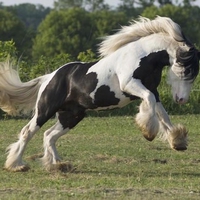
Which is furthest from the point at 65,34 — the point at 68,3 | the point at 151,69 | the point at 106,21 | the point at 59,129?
the point at 151,69

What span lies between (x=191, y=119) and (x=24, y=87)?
7.51 metres

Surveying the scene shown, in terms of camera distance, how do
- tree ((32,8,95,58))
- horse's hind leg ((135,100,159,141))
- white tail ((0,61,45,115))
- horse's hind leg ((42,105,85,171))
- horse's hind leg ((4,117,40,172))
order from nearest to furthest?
horse's hind leg ((135,100,159,141)) < horse's hind leg ((4,117,40,172)) < horse's hind leg ((42,105,85,171)) < white tail ((0,61,45,115)) < tree ((32,8,95,58))

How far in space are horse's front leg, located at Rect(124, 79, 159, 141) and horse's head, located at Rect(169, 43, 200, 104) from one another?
0.37 m

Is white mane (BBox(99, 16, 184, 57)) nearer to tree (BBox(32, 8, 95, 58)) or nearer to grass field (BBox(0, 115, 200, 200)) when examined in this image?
grass field (BBox(0, 115, 200, 200))

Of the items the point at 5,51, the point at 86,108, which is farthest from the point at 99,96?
the point at 5,51

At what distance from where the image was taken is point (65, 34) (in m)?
69.1

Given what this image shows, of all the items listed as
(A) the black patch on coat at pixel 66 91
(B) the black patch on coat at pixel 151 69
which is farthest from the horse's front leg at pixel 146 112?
(A) the black patch on coat at pixel 66 91

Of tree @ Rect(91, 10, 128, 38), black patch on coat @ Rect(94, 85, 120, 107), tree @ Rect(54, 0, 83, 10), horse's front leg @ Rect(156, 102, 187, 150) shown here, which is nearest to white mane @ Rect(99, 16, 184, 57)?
black patch on coat @ Rect(94, 85, 120, 107)

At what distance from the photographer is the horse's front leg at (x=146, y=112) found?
9.53 meters

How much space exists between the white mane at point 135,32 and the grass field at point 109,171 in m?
1.52

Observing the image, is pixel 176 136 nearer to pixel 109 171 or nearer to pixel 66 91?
pixel 109 171

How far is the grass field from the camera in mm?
8203

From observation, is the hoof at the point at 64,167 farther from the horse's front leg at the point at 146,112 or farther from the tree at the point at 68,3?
the tree at the point at 68,3

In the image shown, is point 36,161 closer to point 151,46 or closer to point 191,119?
point 151,46
